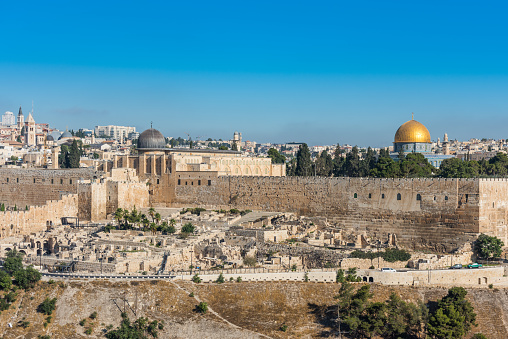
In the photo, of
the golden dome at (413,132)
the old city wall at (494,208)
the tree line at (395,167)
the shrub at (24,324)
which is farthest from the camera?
the golden dome at (413,132)

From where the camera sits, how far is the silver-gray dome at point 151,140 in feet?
156

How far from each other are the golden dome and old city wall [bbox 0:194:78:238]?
108 feet

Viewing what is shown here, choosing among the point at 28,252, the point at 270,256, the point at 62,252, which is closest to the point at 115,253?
the point at 62,252

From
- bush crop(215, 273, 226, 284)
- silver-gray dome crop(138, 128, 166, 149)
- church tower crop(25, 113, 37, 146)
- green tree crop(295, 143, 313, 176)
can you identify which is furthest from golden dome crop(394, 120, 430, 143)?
church tower crop(25, 113, 37, 146)

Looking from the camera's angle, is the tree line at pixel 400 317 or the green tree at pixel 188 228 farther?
the green tree at pixel 188 228

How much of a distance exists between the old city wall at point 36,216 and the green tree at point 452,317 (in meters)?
23.8

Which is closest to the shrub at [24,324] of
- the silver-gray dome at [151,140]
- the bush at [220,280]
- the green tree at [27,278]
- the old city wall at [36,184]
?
the green tree at [27,278]

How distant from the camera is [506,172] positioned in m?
57.8

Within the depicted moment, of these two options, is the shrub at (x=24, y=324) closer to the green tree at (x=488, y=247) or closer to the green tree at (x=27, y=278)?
the green tree at (x=27, y=278)

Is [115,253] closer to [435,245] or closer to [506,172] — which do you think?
[435,245]

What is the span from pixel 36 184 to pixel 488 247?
30.5 metres

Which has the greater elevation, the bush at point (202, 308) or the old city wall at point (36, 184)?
the old city wall at point (36, 184)

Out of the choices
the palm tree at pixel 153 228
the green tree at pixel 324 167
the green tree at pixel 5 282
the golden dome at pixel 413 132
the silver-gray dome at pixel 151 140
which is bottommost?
the green tree at pixel 5 282

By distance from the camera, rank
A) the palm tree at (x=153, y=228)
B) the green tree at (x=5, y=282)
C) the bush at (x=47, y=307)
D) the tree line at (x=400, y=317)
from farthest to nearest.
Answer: the palm tree at (x=153, y=228), the green tree at (x=5, y=282), the bush at (x=47, y=307), the tree line at (x=400, y=317)
